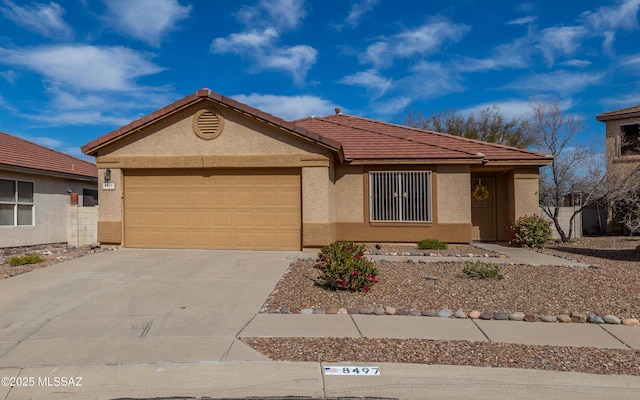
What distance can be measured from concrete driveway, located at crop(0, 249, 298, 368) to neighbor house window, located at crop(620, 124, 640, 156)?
1919 cm

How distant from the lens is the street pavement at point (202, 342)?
15.0 ft

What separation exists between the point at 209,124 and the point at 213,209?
2386mm

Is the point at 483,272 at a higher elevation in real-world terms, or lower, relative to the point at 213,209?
lower

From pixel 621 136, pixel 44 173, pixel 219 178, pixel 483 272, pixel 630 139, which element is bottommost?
pixel 483 272

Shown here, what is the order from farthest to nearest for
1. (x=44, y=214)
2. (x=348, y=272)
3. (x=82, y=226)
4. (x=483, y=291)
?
(x=82, y=226) < (x=44, y=214) < (x=483, y=291) < (x=348, y=272)

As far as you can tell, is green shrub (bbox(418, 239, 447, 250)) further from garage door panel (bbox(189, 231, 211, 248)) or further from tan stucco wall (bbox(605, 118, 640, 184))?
tan stucco wall (bbox(605, 118, 640, 184))

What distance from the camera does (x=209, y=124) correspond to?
13.2m

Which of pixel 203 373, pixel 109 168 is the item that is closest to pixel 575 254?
pixel 203 373

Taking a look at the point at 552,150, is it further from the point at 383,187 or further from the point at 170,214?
the point at 170,214

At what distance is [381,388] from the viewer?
4.57m

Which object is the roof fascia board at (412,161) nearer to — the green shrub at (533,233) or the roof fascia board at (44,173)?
the green shrub at (533,233)

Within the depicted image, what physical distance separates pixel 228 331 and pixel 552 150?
1692 centimetres

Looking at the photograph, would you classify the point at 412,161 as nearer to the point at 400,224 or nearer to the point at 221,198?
the point at 400,224

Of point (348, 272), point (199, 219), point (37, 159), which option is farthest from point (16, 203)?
point (348, 272)
